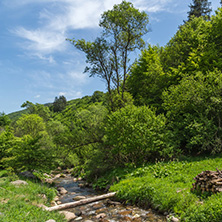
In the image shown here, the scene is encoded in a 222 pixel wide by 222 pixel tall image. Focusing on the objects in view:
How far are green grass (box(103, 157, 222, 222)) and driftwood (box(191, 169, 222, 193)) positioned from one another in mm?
259

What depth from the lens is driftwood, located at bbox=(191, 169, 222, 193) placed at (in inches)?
306

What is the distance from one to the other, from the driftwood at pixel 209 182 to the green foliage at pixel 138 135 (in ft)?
20.8

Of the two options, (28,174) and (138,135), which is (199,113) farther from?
(28,174)

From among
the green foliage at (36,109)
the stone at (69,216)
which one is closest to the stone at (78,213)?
the stone at (69,216)

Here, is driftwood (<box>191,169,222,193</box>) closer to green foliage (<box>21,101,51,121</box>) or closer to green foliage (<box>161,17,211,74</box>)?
green foliage (<box>161,17,211,74</box>)

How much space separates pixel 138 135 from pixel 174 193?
702cm

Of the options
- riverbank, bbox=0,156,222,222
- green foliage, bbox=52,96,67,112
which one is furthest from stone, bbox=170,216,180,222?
green foliage, bbox=52,96,67,112

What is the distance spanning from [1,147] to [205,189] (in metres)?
21.2

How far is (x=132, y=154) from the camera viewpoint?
16297mm

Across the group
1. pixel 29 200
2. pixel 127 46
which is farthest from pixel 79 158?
pixel 29 200

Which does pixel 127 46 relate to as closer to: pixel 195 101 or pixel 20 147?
pixel 195 101

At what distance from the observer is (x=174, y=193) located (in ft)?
28.5

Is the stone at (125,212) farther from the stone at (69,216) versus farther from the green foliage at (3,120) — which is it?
the green foliage at (3,120)

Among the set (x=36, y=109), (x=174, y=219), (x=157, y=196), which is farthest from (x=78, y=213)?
(x=36, y=109)
